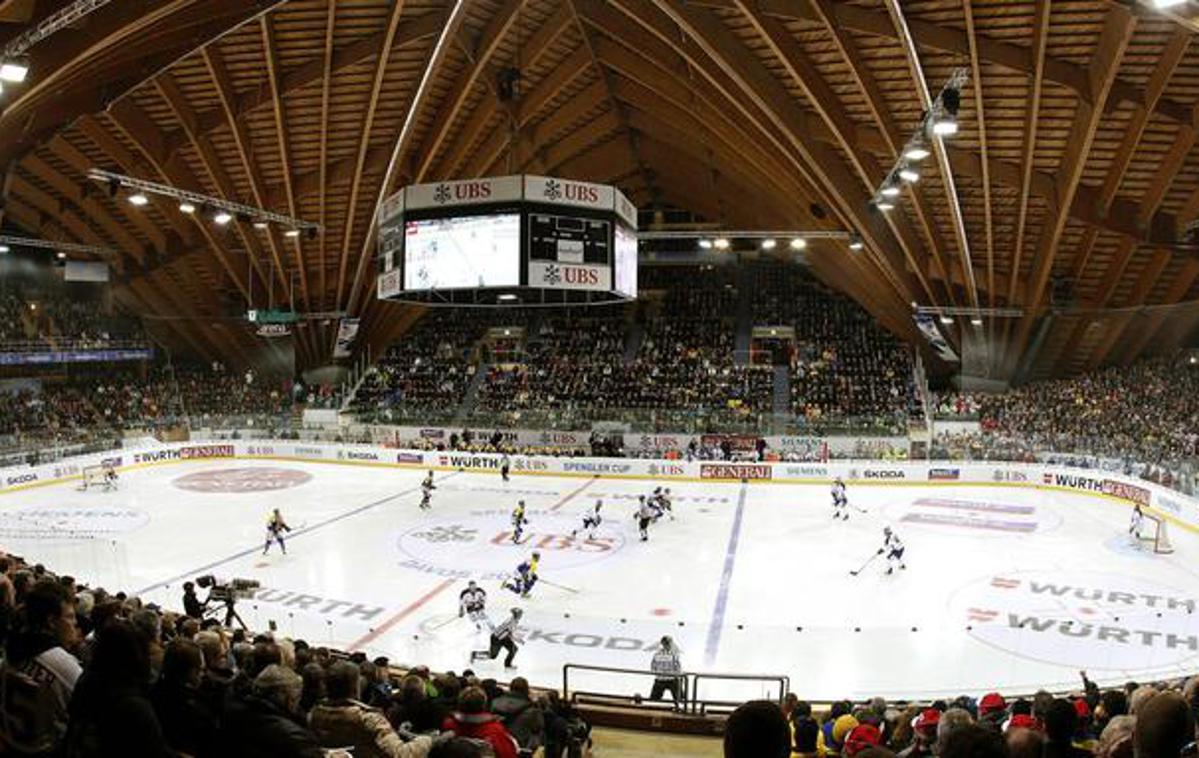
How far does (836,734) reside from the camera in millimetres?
8195

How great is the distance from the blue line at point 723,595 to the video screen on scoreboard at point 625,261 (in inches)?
280

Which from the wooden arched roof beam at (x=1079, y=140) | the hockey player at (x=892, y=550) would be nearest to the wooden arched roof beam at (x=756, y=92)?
the wooden arched roof beam at (x=1079, y=140)

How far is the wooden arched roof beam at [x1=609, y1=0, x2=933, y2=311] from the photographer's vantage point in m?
25.9

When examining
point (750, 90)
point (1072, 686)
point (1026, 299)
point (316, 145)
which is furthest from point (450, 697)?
point (1026, 299)

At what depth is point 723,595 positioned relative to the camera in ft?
62.8

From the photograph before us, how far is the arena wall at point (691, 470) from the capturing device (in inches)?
1262

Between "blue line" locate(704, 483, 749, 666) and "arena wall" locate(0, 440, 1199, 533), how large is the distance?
3.61m

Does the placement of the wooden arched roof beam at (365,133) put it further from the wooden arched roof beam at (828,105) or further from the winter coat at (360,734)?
the winter coat at (360,734)

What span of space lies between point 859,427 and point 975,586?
17.7m

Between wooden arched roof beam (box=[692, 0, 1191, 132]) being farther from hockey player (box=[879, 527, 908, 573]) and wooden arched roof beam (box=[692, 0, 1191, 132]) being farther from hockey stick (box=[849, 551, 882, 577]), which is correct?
hockey stick (box=[849, 551, 882, 577])

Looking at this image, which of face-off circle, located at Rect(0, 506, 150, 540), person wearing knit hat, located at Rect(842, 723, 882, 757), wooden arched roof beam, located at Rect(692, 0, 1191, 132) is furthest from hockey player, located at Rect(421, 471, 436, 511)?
person wearing knit hat, located at Rect(842, 723, 882, 757)

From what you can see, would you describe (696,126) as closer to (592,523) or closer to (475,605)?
(592,523)

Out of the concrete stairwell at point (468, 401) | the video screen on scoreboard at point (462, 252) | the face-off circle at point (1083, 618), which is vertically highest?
the video screen on scoreboard at point (462, 252)

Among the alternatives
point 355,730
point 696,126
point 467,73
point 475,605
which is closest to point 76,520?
point 475,605
